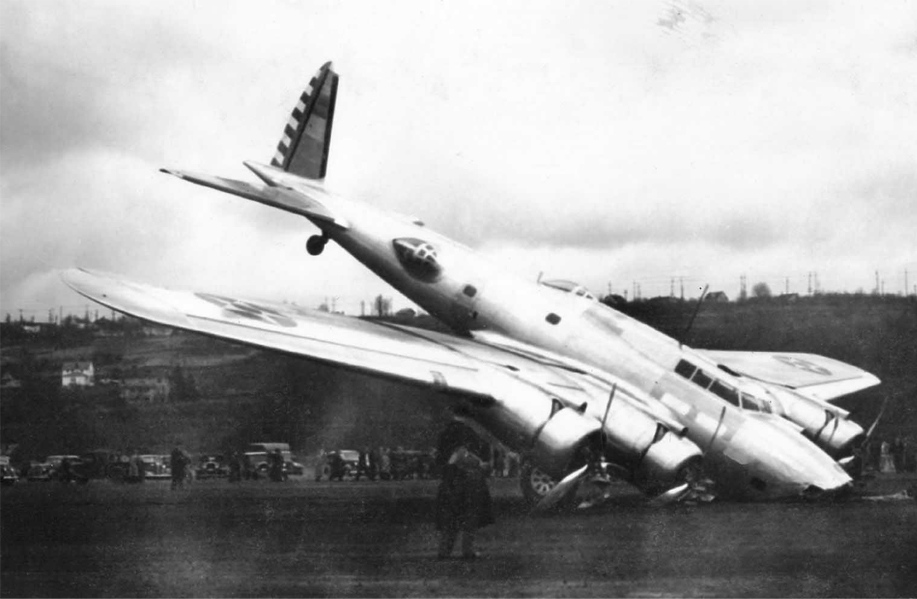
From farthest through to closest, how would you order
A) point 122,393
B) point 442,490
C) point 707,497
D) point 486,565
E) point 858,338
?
1. point 858,338
2. point 122,393
3. point 707,497
4. point 442,490
5. point 486,565

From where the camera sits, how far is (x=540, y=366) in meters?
18.7

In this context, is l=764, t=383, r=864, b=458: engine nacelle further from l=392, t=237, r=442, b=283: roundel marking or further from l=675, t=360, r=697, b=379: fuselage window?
l=392, t=237, r=442, b=283: roundel marking

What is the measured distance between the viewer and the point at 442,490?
1448cm

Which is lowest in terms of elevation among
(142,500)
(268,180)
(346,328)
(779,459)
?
(142,500)

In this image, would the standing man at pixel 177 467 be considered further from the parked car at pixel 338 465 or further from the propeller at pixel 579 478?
the propeller at pixel 579 478

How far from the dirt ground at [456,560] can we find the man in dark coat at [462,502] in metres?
0.34

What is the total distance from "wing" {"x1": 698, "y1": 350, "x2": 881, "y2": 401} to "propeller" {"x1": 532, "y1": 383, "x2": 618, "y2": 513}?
24.2ft

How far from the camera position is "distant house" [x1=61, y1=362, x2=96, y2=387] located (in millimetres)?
28266

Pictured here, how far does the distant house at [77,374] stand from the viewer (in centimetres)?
2827

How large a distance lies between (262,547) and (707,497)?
28.4 ft

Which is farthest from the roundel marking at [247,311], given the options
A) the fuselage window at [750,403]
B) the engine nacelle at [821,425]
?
the engine nacelle at [821,425]

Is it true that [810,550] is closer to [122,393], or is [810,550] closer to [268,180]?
[268,180]

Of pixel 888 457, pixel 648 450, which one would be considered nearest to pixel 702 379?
pixel 648 450

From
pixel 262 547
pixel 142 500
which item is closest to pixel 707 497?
pixel 262 547
